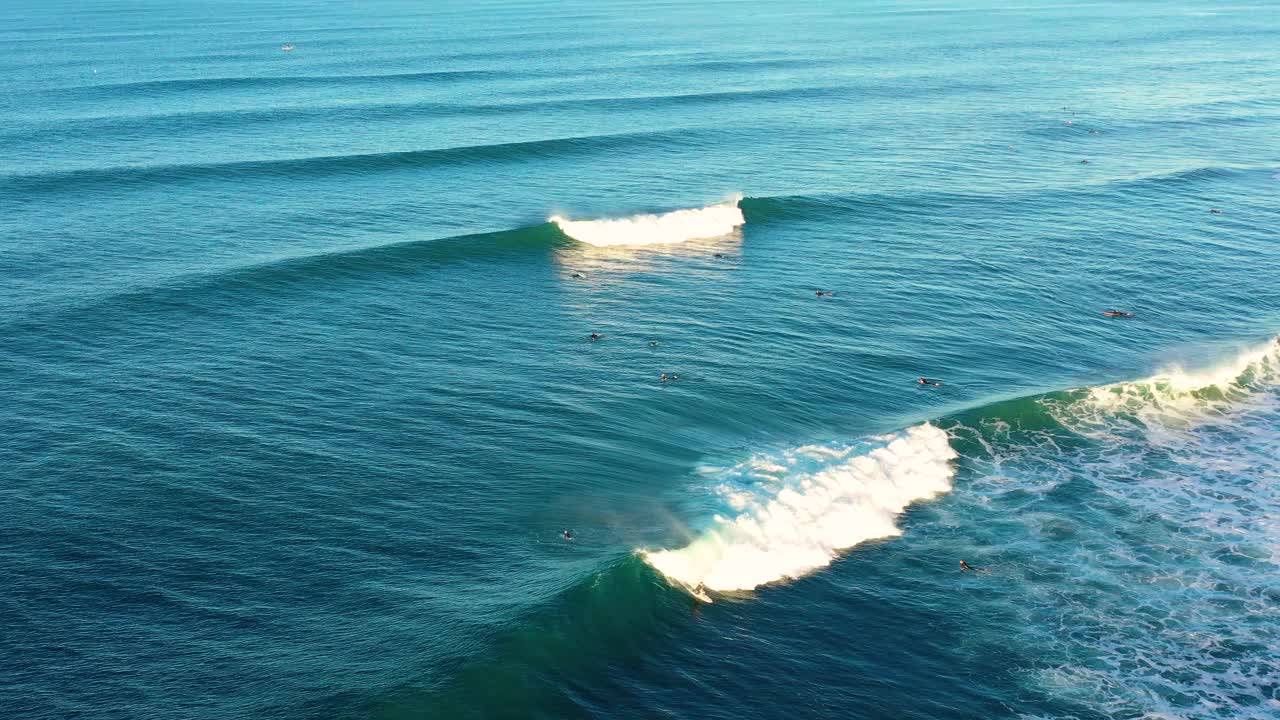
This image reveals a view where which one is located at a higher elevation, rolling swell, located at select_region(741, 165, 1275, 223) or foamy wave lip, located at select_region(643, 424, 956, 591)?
rolling swell, located at select_region(741, 165, 1275, 223)

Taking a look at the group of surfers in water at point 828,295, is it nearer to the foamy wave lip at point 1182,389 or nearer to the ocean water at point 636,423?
the ocean water at point 636,423

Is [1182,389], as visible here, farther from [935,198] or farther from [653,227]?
[653,227]

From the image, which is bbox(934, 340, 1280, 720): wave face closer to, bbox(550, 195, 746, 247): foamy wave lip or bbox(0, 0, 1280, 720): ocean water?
bbox(0, 0, 1280, 720): ocean water

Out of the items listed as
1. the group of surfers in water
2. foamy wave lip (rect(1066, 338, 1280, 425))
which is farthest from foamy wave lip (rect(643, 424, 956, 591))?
foamy wave lip (rect(1066, 338, 1280, 425))

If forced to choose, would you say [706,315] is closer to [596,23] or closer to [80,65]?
[80,65]

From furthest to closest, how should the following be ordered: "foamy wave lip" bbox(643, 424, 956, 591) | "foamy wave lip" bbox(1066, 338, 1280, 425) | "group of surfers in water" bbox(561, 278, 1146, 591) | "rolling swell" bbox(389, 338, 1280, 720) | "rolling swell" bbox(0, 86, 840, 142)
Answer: "rolling swell" bbox(0, 86, 840, 142)
"foamy wave lip" bbox(1066, 338, 1280, 425)
"foamy wave lip" bbox(643, 424, 956, 591)
"group of surfers in water" bbox(561, 278, 1146, 591)
"rolling swell" bbox(389, 338, 1280, 720)

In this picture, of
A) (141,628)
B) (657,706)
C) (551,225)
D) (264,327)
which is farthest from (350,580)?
(551,225)

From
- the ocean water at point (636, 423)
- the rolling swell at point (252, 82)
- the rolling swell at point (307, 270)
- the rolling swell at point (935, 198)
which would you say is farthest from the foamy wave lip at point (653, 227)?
the rolling swell at point (252, 82)
